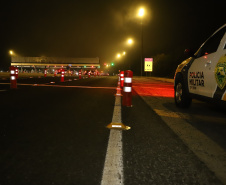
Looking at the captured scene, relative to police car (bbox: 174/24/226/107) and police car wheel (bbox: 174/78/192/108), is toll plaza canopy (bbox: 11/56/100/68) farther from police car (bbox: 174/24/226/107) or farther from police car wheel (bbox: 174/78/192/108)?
police car (bbox: 174/24/226/107)

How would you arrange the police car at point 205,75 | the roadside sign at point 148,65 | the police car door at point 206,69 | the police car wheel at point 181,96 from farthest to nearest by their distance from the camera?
the roadside sign at point 148,65 → the police car wheel at point 181,96 → the police car door at point 206,69 → the police car at point 205,75

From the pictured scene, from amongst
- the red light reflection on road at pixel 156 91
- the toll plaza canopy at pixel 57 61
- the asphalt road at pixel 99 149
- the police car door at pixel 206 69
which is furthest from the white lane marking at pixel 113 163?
the toll plaza canopy at pixel 57 61

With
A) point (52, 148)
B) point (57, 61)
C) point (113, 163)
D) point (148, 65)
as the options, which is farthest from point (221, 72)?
point (57, 61)

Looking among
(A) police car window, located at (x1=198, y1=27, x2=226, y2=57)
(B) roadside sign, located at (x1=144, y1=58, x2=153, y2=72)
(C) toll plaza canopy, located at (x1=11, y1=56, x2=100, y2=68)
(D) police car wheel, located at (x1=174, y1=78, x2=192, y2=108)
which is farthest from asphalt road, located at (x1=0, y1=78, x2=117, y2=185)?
(C) toll plaza canopy, located at (x1=11, y1=56, x2=100, y2=68)

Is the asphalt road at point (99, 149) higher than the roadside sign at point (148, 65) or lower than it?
lower

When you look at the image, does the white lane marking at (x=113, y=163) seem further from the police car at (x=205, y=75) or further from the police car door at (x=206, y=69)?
the police car door at (x=206, y=69)

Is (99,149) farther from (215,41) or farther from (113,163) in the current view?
(215,41)

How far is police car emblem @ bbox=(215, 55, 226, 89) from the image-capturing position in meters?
4.40

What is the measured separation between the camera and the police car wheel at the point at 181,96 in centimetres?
679

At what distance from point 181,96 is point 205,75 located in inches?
68.7

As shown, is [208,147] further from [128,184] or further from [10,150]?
[10,150]

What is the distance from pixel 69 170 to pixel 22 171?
0.47 m

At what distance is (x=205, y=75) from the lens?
5.29 meters

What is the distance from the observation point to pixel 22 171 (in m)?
2.55
